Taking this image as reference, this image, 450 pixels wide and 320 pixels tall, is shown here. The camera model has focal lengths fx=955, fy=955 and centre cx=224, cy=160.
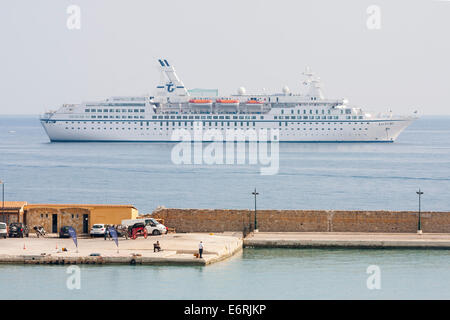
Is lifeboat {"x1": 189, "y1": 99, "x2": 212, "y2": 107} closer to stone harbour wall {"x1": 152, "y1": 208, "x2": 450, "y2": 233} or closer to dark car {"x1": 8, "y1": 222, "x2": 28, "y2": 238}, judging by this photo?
stone harbour wall {"x1": 152, "y1": 208, "x2": 450, "y2": 233}

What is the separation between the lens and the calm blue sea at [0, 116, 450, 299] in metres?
25.4

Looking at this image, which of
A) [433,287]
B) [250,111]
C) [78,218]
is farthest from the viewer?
[250,111]

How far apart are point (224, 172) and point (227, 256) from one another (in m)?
41.1

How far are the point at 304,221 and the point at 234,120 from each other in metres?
80.2

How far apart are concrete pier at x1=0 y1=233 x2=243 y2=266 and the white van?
1.00 feet

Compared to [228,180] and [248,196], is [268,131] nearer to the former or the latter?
[228,180]

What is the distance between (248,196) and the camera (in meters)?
53.0

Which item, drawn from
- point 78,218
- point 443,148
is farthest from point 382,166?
point 78,218

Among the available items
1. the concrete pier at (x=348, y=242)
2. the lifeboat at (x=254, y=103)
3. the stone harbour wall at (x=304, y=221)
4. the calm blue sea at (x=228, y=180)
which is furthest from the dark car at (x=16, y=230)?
the lifeboat at (x=254, y=103)

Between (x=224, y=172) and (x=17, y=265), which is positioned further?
(x=224, y=172)

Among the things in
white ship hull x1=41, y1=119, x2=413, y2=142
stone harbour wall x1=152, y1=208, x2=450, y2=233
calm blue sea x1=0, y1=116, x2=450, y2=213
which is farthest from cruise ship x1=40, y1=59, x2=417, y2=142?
stone harbour wall x1=152, y1=208, x2=450, y2=233
